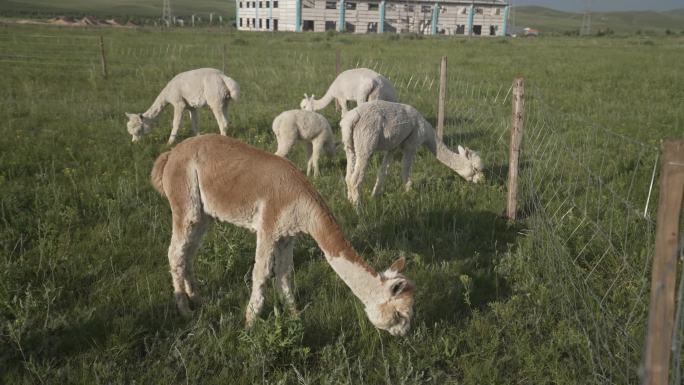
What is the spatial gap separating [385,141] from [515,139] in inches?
71.4

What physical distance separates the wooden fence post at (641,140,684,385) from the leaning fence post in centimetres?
426

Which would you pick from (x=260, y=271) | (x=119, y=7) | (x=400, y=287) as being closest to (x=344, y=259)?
(x=400, y=287)

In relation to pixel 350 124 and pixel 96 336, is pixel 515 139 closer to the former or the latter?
pixel 350 124

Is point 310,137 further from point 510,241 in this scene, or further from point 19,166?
point 19,166

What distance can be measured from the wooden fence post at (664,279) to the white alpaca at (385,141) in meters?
4.70

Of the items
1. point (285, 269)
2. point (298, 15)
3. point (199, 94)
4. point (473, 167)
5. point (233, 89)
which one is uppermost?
point (298, 15)

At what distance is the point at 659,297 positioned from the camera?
214cm

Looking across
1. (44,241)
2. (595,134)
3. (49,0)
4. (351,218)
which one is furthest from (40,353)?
(49,0)

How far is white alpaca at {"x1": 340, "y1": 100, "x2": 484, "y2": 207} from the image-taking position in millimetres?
7035

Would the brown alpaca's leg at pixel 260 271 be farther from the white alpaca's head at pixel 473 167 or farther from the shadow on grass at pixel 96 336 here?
the white alpaca's head at pixel 473 167

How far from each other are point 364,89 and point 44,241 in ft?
24.0

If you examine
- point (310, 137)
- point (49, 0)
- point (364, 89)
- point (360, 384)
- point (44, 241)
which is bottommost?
point (360, 384)

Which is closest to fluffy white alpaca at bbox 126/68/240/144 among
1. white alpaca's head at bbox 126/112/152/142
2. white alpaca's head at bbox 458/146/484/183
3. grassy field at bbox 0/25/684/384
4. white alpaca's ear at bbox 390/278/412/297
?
white alpaca's head at bbox 126/112/152/142

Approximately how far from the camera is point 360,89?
11055 mm
